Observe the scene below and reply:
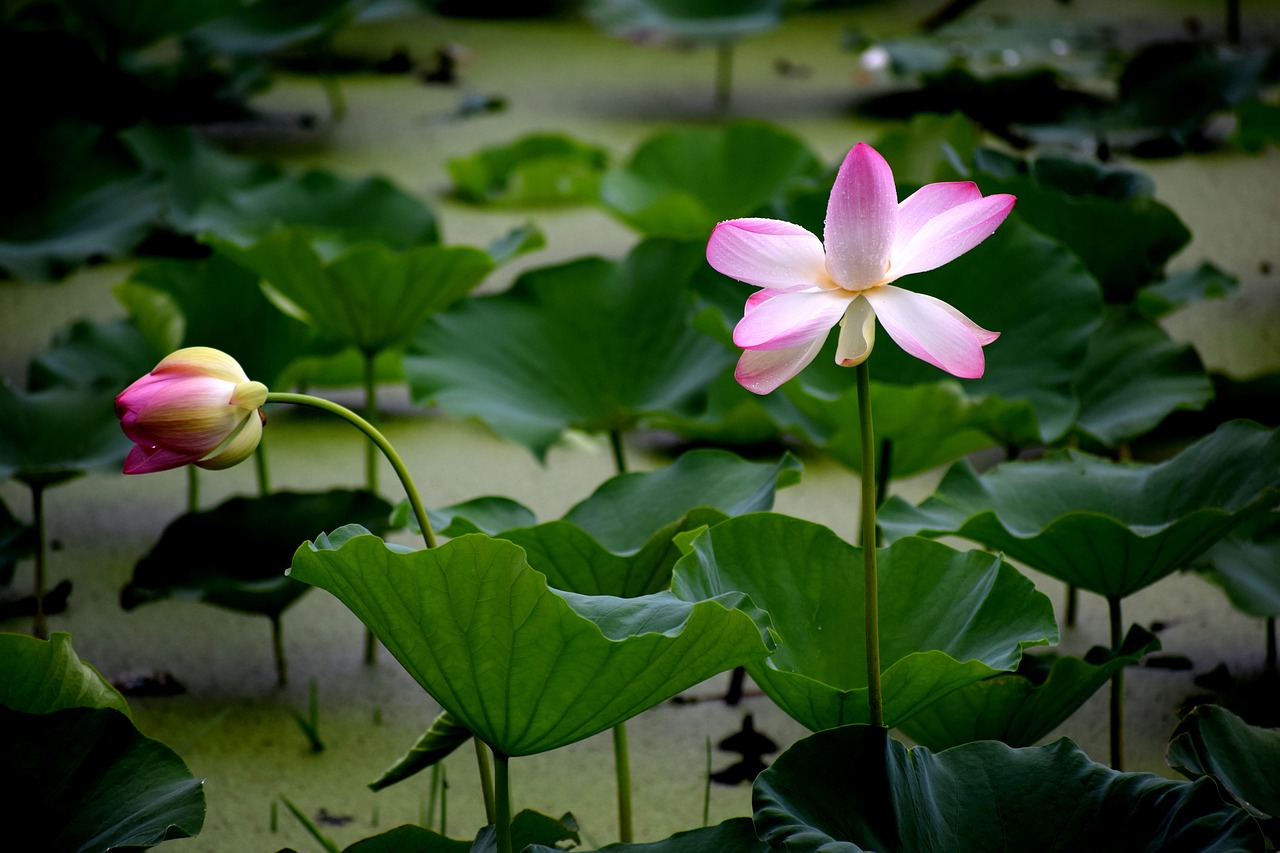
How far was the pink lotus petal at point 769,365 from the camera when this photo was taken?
75cm

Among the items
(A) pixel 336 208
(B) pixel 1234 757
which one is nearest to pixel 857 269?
(B) pixel 1234 757

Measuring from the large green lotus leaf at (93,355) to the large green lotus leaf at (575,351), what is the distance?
45 cm

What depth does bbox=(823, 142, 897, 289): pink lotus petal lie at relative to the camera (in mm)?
756

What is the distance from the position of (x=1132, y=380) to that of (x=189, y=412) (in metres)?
1.19

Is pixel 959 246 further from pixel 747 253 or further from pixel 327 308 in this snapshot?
pixel 327 308

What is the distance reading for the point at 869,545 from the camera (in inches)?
32.4

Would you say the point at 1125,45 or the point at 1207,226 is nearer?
the point at 1207,226

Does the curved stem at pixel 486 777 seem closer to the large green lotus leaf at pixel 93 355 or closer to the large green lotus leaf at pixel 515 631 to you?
the large green lotus leaf at pixel 515 631

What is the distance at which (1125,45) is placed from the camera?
3645mm

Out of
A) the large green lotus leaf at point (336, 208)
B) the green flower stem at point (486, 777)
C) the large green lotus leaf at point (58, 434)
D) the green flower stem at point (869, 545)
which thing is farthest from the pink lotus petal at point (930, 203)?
the large green lotus leaf at point (336, 208)

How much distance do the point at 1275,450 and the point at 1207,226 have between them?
1587 millimetres

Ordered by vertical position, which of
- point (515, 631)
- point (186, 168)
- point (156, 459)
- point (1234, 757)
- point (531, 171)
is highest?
point (156, 459)

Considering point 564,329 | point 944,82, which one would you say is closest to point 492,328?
point 564,329

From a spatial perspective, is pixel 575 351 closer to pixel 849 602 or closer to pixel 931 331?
pixel 849 602
